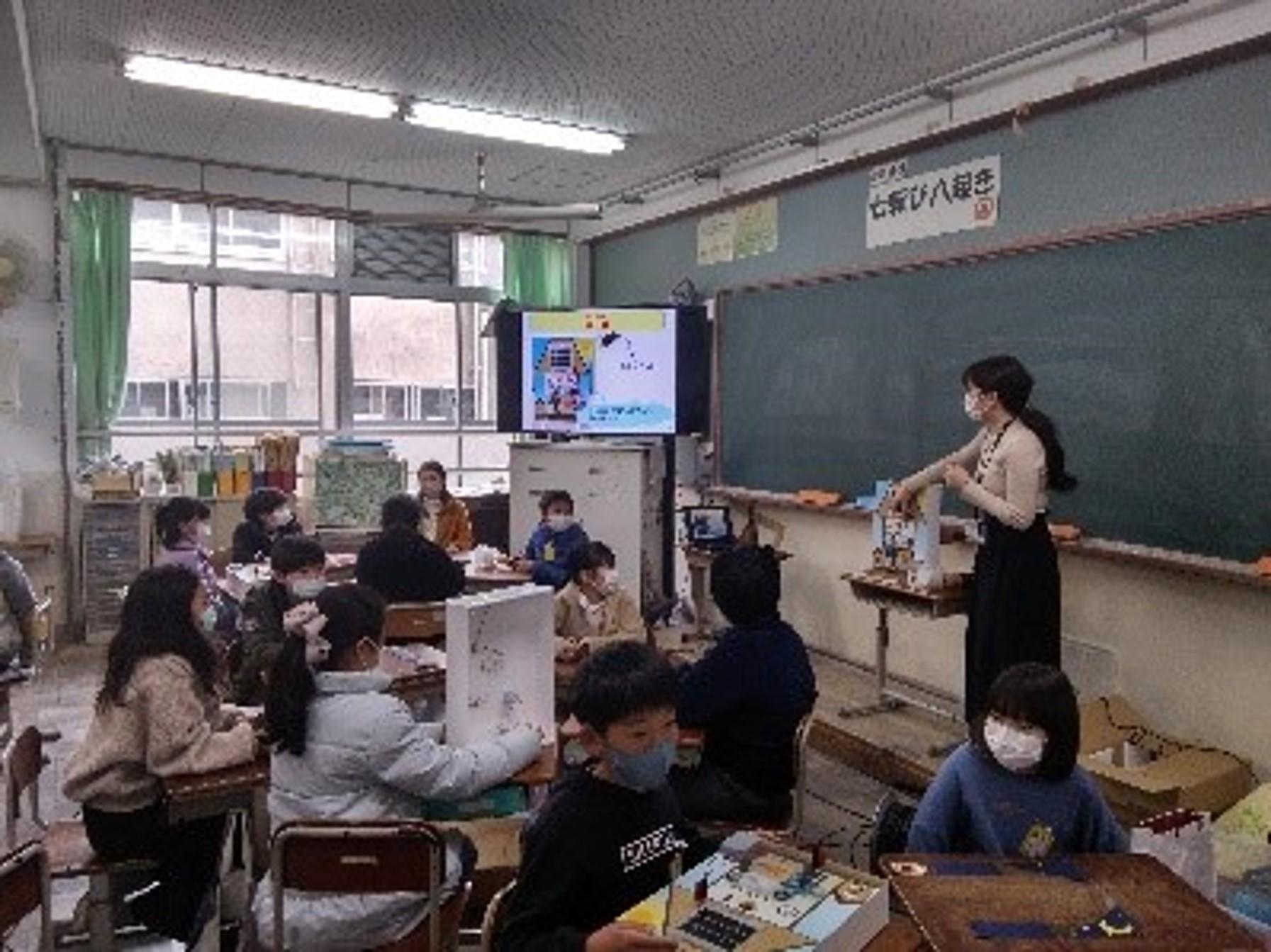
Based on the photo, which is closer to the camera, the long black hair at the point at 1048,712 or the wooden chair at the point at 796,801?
the long black hair at the point at 1048,712

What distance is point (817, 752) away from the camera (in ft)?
16.1

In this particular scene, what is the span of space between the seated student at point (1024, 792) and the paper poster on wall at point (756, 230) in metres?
4.64

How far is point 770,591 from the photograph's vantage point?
2.90 meters

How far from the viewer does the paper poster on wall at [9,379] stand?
22.0 ft

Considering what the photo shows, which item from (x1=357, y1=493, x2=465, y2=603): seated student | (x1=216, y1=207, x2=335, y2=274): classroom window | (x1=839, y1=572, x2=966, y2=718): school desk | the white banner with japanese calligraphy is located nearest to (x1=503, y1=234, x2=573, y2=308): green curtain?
(x1=216, y1=207, x2=335, y2=274): classroom window

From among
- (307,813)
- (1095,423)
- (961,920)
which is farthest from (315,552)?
(1095,423)

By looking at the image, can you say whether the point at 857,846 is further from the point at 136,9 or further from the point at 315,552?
the point at 136,9

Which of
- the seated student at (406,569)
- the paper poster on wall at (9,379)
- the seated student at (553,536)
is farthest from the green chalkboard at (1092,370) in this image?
the paper poster on wall at (9,379)

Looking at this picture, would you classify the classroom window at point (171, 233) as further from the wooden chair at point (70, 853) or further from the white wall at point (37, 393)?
the wooden chair at point (70, 853)

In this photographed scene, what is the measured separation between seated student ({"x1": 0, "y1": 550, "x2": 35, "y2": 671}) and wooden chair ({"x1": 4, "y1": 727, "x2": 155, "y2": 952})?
147 centimetres

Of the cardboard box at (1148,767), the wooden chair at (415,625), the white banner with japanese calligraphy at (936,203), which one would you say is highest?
the white banner with japanese calligraphy at (936,203)

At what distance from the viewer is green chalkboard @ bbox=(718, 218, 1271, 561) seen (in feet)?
12.2

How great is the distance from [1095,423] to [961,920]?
10.5 ft

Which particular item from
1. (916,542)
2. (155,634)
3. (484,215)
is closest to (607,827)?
(155,634)
